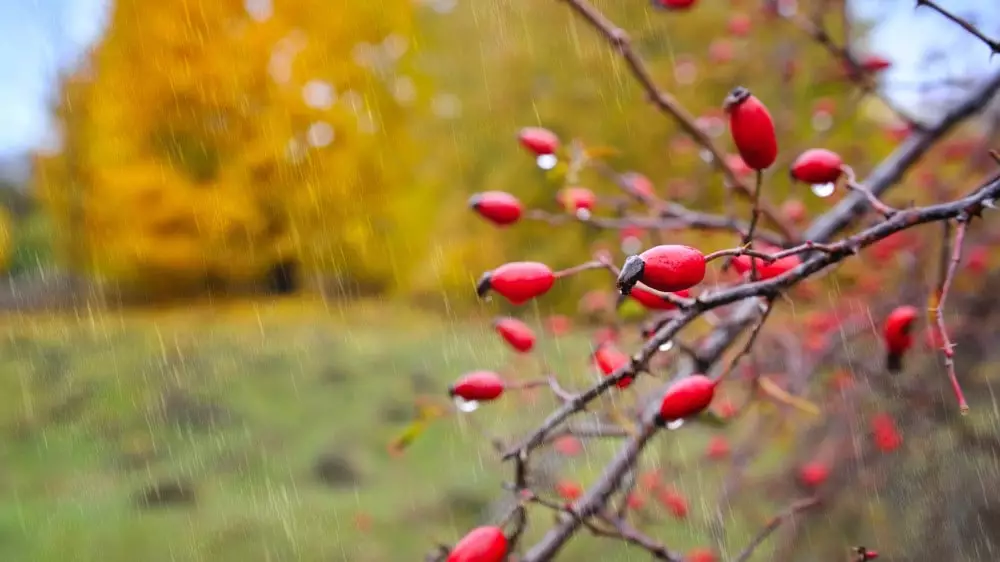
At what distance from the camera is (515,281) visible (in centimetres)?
90

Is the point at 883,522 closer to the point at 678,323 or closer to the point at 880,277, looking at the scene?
the point at 880,277

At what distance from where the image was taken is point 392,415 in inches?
266

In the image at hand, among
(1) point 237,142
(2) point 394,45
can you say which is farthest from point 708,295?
(2) point 394,45

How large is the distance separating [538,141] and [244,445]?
5.08 meters

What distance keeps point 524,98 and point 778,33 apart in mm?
7149

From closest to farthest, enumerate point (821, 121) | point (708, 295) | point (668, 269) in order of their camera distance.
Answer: point (668, 269) → point (708, 295) → point (821, 121)

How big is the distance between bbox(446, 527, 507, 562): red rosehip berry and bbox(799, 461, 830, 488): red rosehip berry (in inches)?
66.9

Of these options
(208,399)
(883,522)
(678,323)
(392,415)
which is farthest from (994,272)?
(208,399)

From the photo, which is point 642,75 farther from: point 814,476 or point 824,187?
point 814,476

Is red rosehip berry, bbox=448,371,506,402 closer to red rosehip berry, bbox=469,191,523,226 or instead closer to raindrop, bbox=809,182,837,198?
red rosehip berry, bbox=469,191,523,226

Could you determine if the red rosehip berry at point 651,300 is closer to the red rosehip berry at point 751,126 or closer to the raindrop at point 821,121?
the red rosehip berry at point 751,126

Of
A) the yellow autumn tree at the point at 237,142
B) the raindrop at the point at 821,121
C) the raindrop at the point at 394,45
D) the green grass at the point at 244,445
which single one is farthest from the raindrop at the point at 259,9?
the raindrop at the point at 821,121

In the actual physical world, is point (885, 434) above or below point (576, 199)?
below

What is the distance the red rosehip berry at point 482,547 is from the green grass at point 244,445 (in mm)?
2015
